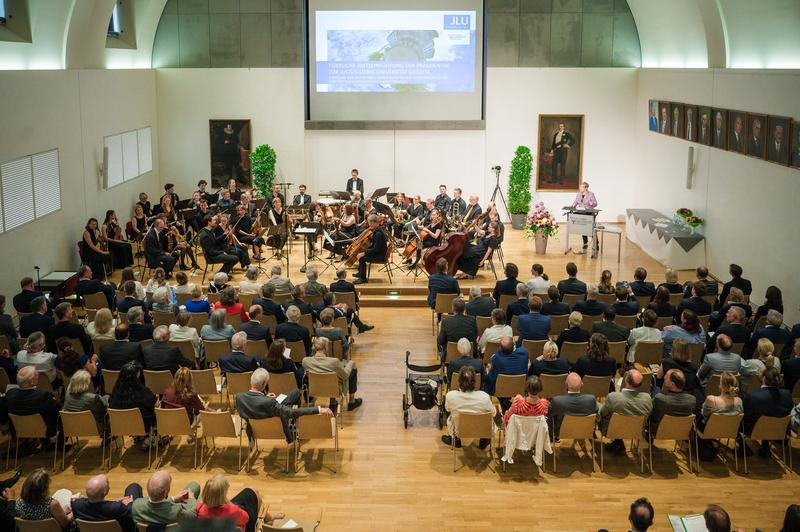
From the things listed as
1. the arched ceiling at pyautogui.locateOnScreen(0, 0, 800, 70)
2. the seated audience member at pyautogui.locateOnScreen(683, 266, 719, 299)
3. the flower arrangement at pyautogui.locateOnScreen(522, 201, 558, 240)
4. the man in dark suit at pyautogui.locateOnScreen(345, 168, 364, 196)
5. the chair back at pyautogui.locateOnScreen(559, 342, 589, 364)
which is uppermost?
the arched ceiling at pyautogui.locateOnScreen(0, 0, 800, 70)

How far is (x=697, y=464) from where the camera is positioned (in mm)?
9008

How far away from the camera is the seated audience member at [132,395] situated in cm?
887


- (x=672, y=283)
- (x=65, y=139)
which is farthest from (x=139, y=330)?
(x=672, y=283)

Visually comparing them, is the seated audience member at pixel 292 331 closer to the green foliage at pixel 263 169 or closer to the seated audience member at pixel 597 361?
the seated audience member at pixel 597 361

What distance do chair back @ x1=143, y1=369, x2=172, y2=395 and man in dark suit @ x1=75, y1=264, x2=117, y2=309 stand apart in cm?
350

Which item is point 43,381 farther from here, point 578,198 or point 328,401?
point 578,198

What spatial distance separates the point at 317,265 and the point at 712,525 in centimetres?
1181

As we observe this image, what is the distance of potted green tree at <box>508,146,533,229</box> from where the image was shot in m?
21.0

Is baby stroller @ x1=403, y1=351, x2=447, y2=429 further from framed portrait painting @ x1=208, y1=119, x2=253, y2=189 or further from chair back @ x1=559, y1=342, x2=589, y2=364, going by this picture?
framed portrait painting @ x1=208, y1=119, x2=253, y2=189

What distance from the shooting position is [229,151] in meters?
21.8

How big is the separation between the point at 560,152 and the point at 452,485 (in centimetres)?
1435

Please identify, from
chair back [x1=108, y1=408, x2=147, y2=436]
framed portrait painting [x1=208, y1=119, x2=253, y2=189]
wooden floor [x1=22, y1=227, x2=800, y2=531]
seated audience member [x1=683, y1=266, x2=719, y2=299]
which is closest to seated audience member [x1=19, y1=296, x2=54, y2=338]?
wooden floor [x1=22, y1=227, x2=800, y2=531]

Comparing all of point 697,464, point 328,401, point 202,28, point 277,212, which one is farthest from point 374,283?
point 202,28

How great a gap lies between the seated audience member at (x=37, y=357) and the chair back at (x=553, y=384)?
5.44 m
